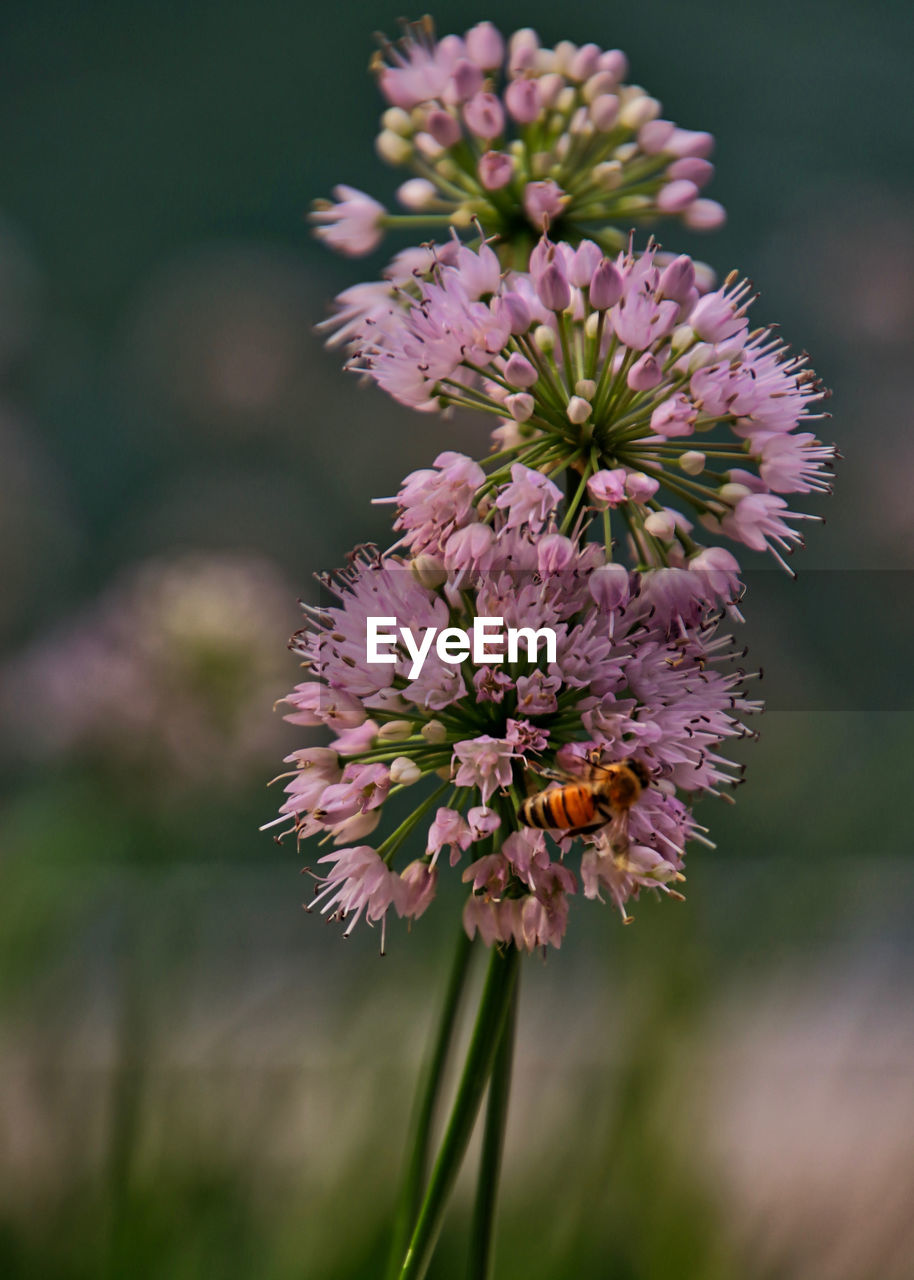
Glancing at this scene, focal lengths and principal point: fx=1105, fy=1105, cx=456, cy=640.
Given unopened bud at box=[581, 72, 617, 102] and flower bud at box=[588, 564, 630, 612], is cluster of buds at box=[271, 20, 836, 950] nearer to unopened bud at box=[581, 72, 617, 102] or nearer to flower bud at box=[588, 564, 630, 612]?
flower bud at box=[588, 564, 630, 612]

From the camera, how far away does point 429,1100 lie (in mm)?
551

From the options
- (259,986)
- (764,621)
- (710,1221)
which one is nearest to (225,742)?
(259,986)

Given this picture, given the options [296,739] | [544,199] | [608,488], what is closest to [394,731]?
[608,488]

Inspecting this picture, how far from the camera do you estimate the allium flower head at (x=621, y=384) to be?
0.48 metres

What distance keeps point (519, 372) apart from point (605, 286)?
0.05 meters

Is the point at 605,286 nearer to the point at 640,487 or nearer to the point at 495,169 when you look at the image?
the point at 640,487

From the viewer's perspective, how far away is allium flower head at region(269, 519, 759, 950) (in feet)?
1.50

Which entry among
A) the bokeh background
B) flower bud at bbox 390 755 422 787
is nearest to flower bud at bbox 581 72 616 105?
flower bud at bbox 390 755 422 787

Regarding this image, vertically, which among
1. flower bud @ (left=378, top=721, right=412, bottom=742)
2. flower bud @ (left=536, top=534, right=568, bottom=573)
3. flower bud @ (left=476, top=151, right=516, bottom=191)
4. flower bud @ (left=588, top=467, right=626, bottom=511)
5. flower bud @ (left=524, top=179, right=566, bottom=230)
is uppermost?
flower bud @ (left=476, top=151, right=516, bottom=191)

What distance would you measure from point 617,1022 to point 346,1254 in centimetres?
30

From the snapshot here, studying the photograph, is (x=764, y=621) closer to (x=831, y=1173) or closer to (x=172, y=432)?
(x=831, y=1173)

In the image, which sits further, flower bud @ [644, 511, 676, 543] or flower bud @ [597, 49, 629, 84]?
A: flower bud @ [597, 49, 629, 84]

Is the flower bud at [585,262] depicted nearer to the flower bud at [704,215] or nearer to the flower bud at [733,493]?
the flower bud at [733,493]

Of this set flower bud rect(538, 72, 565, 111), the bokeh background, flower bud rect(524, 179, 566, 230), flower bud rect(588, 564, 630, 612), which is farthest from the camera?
the bokeh background
